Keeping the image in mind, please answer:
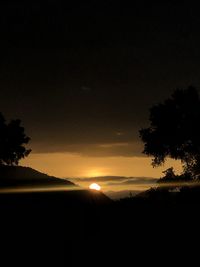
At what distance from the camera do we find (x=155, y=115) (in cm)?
4791

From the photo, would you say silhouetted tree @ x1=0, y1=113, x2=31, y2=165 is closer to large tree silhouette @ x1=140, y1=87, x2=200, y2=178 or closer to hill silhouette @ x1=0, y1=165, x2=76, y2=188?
hill silhouette @ x1=0, y1=165, x2=76, y2=188

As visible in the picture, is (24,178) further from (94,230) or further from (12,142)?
(94,230)

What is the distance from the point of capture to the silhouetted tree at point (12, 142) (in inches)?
2053

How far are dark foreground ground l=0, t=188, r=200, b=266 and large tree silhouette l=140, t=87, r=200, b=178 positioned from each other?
223 inches

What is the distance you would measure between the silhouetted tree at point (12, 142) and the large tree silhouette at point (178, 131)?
13.2m

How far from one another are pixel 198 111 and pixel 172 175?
21.4ft

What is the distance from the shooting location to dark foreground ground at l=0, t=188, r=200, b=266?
23656mm

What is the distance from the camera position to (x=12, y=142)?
52.5 metres

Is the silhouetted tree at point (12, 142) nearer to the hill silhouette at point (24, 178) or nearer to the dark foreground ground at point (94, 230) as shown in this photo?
the hill silhouette at point (24, 178)

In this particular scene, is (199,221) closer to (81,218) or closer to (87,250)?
(81,218)

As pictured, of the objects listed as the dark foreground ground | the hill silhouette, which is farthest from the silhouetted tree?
the dark foreground ground

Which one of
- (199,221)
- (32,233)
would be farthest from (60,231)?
(199,221)

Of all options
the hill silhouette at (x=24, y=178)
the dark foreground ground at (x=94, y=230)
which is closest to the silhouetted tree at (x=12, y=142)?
the hill silhouette at (x=24, y=178)

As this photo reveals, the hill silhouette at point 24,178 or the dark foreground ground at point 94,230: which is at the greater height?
the hill silhouette at point 24,178
